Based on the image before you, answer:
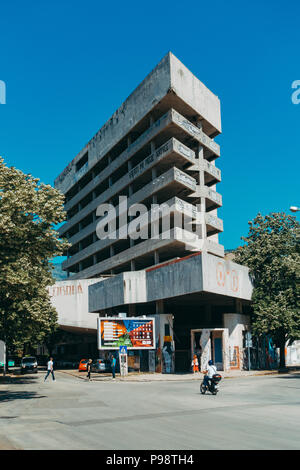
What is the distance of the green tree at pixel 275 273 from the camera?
143ft

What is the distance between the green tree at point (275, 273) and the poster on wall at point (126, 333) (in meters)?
10.3

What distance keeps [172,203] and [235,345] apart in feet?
63.5

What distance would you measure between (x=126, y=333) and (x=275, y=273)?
1548 cm

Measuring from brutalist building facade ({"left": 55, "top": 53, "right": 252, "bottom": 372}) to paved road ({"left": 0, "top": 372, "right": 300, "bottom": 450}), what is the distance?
66.5 feet

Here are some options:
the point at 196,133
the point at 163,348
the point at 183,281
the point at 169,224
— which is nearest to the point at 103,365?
the point at 163,348

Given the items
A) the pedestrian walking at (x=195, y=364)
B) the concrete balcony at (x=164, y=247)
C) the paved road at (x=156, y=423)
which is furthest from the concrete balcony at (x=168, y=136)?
the paved road at (x=156, y=423)

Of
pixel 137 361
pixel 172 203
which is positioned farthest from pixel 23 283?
pixel 172 203

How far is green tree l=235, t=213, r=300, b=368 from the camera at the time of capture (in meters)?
43.6

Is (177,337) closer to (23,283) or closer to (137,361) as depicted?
(137,361)

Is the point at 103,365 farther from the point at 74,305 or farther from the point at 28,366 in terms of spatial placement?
the point at 74,305

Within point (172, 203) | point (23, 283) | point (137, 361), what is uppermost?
point (172, 203)

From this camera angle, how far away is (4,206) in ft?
76.0

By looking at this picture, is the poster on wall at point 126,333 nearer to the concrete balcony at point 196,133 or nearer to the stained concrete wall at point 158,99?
the concrete balcony at point 196,133
